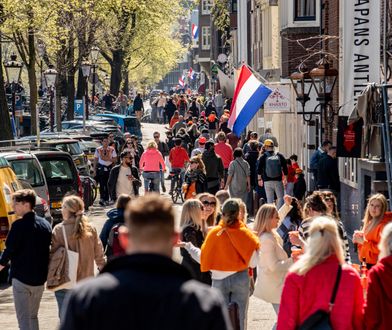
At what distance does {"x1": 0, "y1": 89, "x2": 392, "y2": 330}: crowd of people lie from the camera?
4570 millimetres

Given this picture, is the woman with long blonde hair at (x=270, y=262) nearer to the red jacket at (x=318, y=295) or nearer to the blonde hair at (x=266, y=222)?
the blonde hair at (x=266, y=222)

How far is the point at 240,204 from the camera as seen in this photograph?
10898 millimetres

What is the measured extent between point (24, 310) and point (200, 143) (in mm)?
19619

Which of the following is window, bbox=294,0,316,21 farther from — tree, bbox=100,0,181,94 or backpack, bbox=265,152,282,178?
tree, bbox=100,0,181,94

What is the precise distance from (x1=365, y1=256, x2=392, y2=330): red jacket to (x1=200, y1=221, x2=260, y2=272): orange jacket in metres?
2.94

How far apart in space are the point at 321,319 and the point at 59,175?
1781cm

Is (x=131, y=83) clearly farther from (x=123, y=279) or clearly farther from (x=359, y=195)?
(x=123, y=279)

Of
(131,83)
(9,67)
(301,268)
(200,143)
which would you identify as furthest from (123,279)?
(131,83)

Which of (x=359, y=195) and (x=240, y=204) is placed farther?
(x=359, y=195)

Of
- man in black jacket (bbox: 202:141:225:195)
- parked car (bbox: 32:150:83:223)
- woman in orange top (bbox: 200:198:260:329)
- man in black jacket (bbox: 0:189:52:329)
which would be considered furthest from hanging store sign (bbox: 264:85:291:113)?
woman in orange top (bbox: 200:198:260:329)

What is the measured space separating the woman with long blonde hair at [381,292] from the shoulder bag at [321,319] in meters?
0.35

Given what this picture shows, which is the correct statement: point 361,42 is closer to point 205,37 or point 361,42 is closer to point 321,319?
point 321,319

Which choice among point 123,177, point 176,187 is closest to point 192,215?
point 123,177

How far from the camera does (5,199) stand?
17.1 meters
